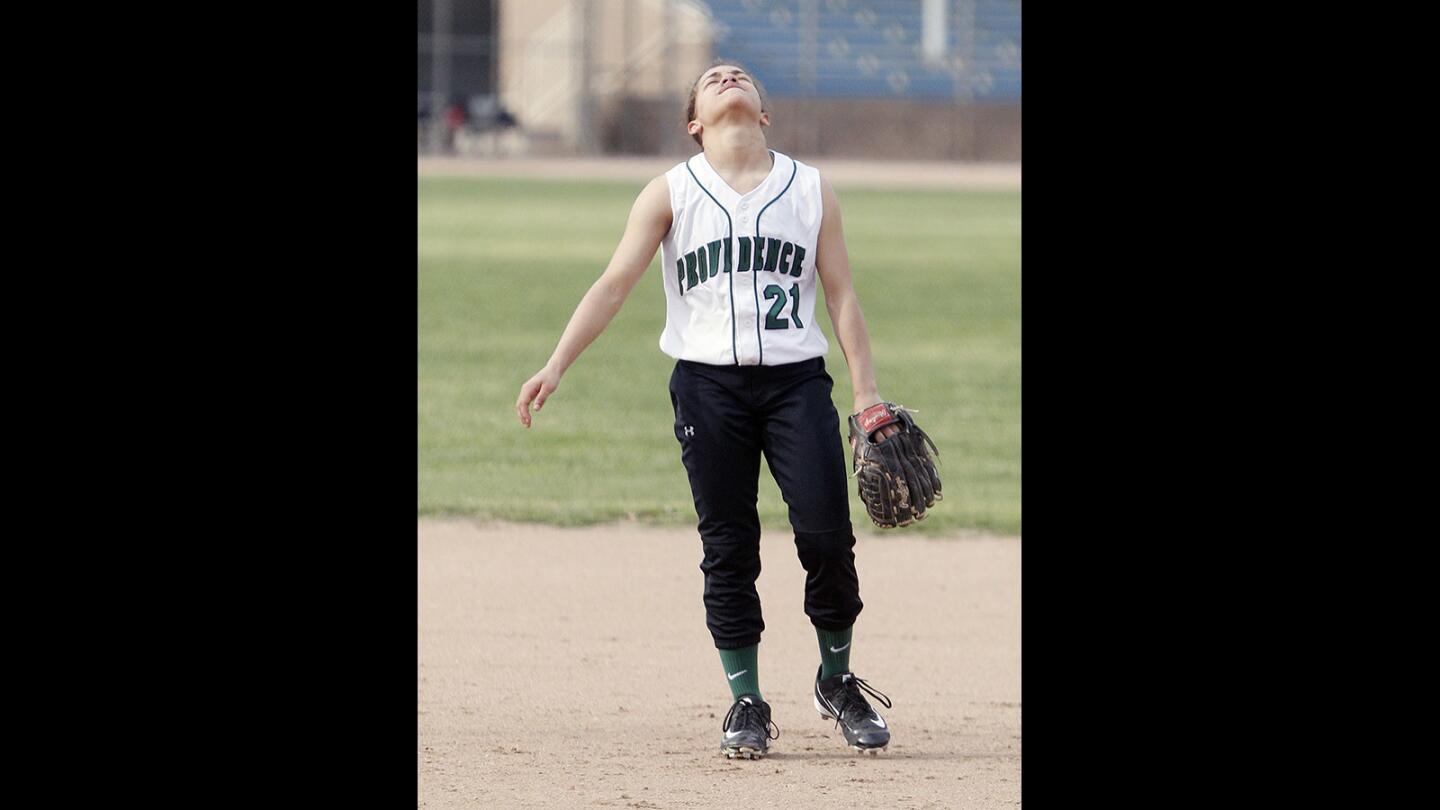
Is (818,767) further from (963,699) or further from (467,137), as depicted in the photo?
(467,137)

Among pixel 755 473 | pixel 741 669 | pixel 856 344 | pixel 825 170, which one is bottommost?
pixel 741 669

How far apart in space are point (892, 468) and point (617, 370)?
878 cm

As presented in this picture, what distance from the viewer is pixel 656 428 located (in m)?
11.2

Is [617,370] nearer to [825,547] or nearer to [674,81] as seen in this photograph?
[825,547]

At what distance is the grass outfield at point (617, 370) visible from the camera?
921 centimetres

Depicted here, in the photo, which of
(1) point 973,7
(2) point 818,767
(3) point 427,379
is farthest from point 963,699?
(1) point 973,7

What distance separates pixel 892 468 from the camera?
476 centimetres

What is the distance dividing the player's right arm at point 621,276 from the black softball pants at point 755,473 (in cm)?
26

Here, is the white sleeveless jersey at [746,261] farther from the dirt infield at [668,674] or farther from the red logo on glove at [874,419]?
the dirt infield at [668,674]

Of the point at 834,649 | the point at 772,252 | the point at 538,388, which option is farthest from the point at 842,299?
the point at 834,649

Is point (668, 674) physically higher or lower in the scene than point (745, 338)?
lower

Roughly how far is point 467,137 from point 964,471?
1239 inches

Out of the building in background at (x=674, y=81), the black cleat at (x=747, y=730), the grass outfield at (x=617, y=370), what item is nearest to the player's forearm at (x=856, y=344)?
the black cleat at (x=747, y=730)

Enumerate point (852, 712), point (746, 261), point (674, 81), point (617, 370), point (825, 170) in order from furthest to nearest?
point (674, 81) < point (825, 170) < point (617, 370) < point (852, 712) < point (746, 261)
